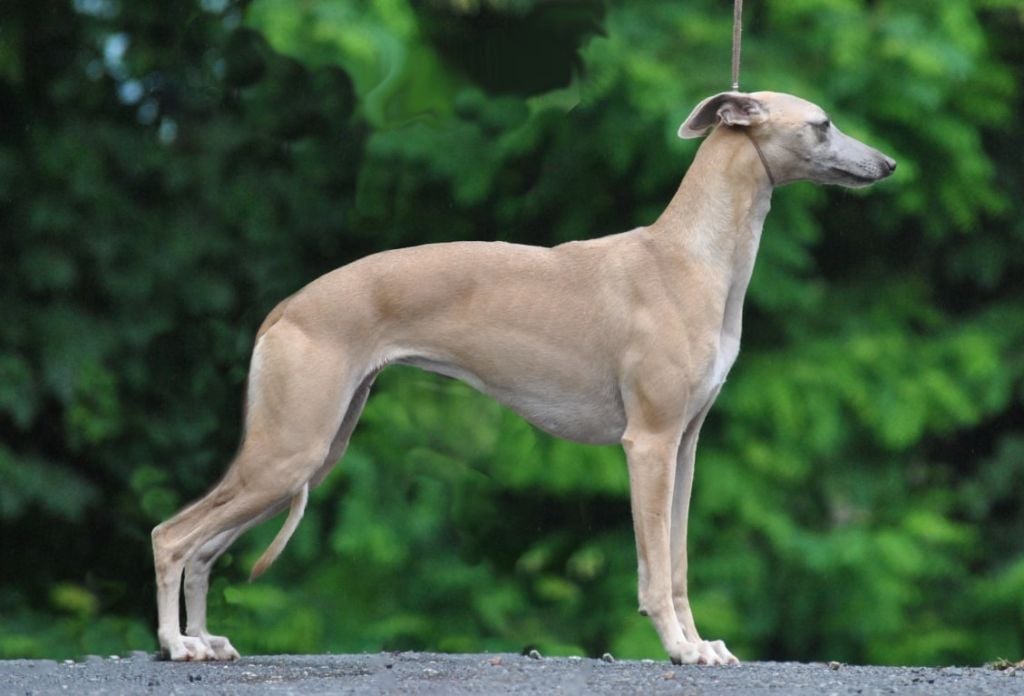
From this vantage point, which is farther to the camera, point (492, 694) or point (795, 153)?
point (795, 153)

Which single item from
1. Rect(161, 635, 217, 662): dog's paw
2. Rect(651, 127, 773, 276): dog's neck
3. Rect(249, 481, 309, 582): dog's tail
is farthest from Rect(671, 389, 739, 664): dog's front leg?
Rect(161, 635, 217, 662): dog's paw

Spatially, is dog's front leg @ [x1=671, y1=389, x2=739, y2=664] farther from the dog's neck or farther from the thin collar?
the thin collar

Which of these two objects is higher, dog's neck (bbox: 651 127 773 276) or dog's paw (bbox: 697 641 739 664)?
dog's neck (bbox: 651 127 773 276)

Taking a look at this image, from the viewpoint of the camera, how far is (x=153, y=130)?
962 cm

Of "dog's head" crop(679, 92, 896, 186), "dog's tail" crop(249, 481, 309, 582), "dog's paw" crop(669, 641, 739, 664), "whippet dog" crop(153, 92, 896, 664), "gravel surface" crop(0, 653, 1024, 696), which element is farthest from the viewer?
"dog's tail" crop(249, 481, 309, 582)

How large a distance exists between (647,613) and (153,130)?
527 cm

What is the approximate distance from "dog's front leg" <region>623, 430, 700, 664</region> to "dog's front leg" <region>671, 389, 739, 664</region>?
100 millimetres

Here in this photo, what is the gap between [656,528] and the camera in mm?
5859

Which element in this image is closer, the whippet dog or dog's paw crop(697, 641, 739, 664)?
dog's paw crop(697, 641, 739, 664)

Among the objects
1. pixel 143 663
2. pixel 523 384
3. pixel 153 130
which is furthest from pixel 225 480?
pixel 153 130

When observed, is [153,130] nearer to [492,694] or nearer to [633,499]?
[633,499]

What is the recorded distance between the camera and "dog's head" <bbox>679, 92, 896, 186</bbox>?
606cm

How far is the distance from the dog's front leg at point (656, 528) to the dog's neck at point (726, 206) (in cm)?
77

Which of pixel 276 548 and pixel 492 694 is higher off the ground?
pixel 492 694
